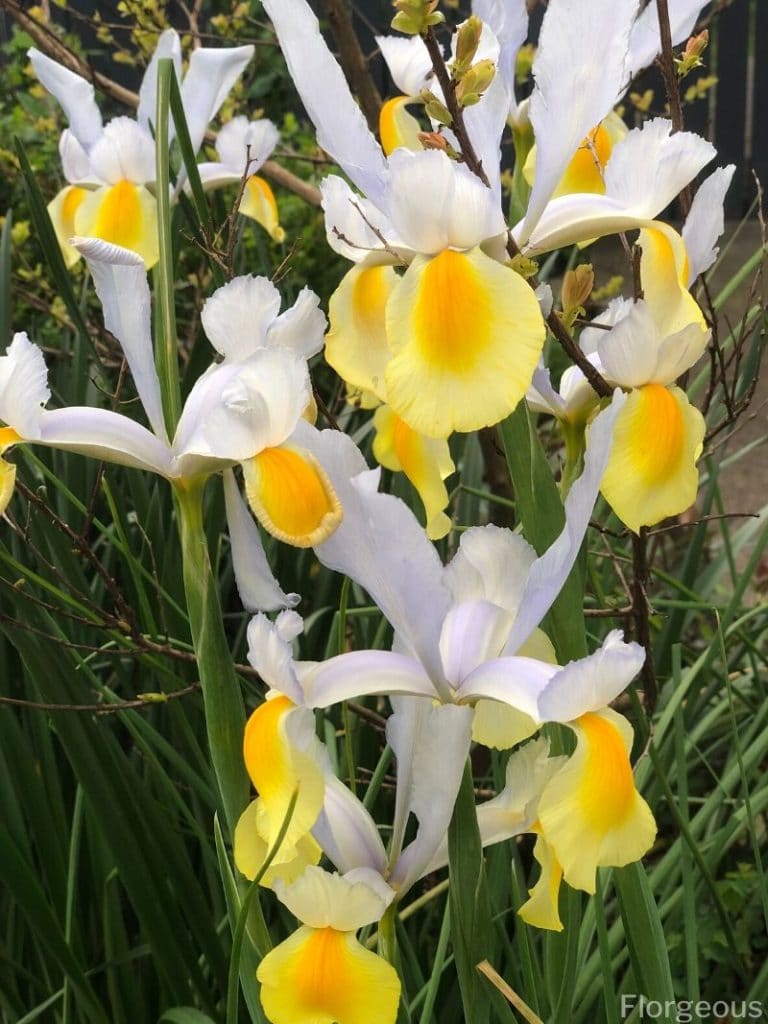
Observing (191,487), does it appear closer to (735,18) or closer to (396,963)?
(396,963)

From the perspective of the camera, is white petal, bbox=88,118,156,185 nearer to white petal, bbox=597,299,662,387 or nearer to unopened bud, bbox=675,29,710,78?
unopened bud, bbox=675,29,710,78

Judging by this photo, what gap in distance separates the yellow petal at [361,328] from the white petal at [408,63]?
0.44 m

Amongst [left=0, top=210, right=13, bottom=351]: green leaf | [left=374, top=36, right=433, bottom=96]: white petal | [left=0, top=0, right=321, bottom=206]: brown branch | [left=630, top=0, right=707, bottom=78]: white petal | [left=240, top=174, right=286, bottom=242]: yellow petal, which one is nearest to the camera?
[left=630, top=0, right=707, bottom=78]: white petal

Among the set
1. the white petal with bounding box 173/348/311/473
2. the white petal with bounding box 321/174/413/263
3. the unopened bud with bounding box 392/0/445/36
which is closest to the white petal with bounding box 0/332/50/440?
the white petal with bounding box 173/348/311/473

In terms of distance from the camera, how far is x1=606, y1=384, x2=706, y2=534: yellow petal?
0.79m

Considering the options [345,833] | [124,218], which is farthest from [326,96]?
[124,218]

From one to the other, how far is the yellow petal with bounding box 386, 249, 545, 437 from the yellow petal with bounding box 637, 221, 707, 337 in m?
0.15

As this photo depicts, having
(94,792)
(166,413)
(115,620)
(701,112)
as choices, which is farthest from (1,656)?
(701,112)

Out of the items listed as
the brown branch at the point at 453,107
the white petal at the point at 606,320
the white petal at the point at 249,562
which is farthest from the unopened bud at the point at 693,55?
the white petal at the point at 249,562

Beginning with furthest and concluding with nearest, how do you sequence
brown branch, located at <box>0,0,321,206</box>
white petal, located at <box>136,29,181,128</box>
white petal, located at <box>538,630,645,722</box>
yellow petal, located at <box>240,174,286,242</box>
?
1. brown branch, located at <box>0,0,321,206</box>
2. yellow petal, located at <box>240,174,286,242</box>
3. white petal, located at <box>136,29,181,128</box>
4. white petal, located at <box>538,630,645,722</box>

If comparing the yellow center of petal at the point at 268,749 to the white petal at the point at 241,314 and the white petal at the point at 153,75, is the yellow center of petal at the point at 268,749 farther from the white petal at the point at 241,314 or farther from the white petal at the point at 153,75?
the white petal at the point at 153,75

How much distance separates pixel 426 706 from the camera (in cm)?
82

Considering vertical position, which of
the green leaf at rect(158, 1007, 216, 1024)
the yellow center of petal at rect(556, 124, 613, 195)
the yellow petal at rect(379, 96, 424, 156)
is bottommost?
the green leaf at rect(158, 1007, 216, 1024)

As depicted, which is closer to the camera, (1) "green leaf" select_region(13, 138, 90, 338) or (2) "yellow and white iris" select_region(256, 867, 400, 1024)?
(2) "yellow and white iris" select_region(256, 867, 400, 1024)
